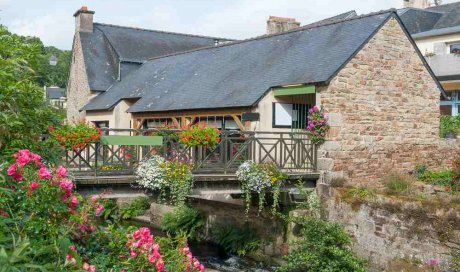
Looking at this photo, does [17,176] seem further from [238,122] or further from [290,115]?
[290,115]

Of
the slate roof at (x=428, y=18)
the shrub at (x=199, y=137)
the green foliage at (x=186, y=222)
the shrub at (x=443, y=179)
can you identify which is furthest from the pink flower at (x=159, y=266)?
the slate roof at (x=428, y=18)

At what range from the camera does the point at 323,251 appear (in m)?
12.1

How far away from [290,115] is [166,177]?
5.00 m

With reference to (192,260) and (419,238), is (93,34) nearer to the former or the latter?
(419,238)

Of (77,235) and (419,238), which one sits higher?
(77,235)

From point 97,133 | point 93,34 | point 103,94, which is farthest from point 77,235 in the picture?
point 93,34

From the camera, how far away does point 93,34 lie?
29.6 meters

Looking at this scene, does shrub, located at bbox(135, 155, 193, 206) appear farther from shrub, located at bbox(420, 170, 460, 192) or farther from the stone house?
shrub, located at bbox(420, 170, 460, 192)

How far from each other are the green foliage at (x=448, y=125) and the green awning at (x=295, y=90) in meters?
6.86

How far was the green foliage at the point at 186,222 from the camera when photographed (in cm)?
1836

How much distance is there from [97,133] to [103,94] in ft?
49.7

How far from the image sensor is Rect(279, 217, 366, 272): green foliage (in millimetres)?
11867

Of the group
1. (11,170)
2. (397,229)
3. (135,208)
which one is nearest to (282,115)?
(397,229)

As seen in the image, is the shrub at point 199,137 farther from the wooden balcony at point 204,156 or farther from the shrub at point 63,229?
the shrub at point 63,229
